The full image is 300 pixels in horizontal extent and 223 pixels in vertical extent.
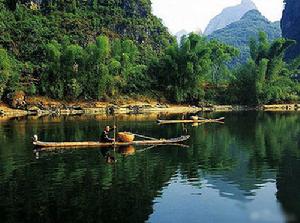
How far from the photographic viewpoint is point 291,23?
146 meters

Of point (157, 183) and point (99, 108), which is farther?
point (99, 108)

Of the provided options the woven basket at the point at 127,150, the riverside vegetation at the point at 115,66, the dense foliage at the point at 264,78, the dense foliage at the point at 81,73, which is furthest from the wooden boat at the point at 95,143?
the dense foliage at the point at 264,78

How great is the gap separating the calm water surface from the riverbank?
113ft

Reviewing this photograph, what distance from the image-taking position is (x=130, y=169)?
2486 cm

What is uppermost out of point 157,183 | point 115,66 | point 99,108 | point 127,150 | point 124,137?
point 115,66

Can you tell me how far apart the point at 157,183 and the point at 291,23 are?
134541mm

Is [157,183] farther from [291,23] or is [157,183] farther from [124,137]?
[291,23]

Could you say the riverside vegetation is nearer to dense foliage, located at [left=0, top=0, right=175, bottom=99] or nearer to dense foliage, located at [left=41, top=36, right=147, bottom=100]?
dense foliage, located at [left=41, top=36, right=147, bottom=100]

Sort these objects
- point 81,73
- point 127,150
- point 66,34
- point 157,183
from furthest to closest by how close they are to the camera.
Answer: point 66,34 < point 81,73 < point 127,150 < point 157,183

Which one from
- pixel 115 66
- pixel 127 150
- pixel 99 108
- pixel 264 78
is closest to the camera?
pixel 127 150

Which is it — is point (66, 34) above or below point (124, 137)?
above

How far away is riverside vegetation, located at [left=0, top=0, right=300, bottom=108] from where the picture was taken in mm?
76125

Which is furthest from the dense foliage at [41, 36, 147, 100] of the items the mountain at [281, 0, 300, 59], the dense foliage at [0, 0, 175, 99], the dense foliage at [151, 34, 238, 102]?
the mountain at [281, 0, 300, 59]

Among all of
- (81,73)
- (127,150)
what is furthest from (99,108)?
(127,150)
